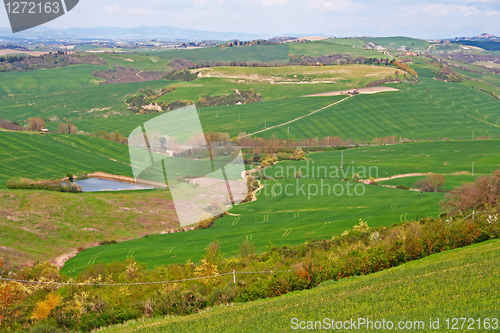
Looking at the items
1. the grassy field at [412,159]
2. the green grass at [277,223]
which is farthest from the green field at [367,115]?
the green grass at [277,223]

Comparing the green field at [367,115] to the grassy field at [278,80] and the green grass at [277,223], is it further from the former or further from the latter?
the green grass at [277,223]

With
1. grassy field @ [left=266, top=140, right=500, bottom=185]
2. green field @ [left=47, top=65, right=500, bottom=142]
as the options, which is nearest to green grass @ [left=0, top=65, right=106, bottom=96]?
green field @ [left=47, top=65, right=500, bottom=142]

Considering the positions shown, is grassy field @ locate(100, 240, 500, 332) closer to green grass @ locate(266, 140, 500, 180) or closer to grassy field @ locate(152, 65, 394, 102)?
green grass @ locate(266, 140, 500, 180)

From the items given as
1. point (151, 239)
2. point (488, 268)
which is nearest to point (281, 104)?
point (151, 239)

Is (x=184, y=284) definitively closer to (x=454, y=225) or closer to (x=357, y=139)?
(x=454, y=225)

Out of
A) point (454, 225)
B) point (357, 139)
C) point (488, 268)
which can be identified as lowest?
point (357, 139)

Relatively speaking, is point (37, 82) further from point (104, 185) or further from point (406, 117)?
point (406, 117)
